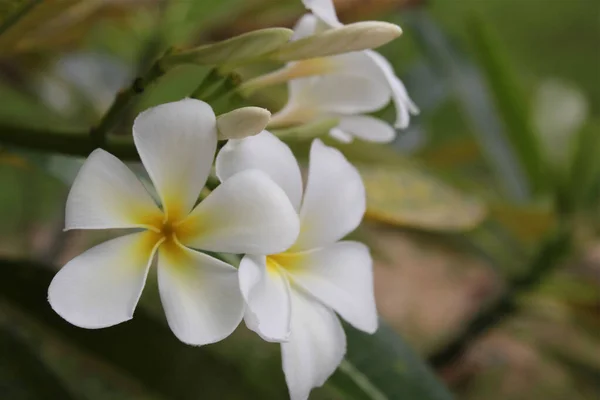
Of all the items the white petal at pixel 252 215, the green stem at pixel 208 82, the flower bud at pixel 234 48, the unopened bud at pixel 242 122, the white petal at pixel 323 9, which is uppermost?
the white petal at pixel 323 9

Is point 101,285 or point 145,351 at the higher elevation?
point 101,285

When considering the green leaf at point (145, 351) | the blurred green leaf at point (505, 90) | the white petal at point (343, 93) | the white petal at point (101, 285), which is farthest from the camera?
the blurred green leaf at point (505, 90)

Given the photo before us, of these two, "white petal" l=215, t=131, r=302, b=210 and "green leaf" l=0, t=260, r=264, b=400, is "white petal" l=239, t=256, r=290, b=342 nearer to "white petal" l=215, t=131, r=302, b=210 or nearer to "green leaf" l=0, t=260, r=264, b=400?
"white petal" l=215, t=131, r=302, b=210

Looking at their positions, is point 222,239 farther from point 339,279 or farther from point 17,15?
point 17,15

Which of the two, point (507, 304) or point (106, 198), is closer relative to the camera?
point (106, 198)

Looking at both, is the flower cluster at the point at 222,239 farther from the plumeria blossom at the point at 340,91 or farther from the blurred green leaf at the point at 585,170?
the blurred green leaf at the point at 585,170

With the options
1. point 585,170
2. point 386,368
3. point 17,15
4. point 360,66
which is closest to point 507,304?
point 585,170

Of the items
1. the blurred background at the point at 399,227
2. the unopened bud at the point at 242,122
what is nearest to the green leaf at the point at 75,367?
the blurred background at the point at 399,227
